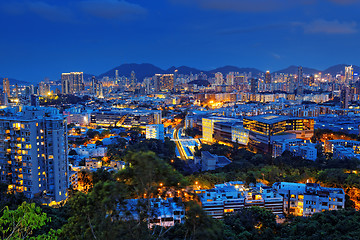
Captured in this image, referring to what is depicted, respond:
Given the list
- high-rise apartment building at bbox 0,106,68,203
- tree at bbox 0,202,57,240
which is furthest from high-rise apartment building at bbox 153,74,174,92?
tree at bbox 0,202,57,240

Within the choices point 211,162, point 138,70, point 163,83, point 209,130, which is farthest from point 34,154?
point 138,70

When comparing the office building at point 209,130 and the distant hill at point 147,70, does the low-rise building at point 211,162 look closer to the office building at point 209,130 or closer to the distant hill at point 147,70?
the office building at point 209,130

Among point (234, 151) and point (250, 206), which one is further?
point (234, 151)

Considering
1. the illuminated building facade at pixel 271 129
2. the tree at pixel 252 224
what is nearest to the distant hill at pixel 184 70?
the illuminated building facade at pixel 271 129

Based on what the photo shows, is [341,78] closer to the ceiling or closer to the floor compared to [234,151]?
closer to the ceiling

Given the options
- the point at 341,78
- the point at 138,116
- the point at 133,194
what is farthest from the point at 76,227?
Answer: the point at 341,78

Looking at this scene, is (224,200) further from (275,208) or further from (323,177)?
(323,177)
